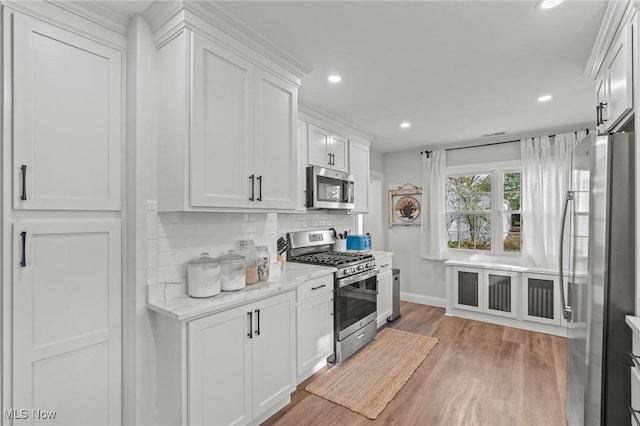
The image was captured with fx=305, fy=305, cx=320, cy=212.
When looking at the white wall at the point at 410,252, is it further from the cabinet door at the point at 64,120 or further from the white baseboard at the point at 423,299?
the cabinet door at the point at 64,120

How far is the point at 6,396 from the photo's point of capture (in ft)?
4.72

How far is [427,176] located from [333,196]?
6.84ft

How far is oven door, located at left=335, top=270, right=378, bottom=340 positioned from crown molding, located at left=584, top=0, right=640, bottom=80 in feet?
8.21

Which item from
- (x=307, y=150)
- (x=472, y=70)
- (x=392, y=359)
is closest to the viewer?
(x=472, y=70)

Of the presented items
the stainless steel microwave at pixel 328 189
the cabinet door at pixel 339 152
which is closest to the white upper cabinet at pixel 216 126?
the stainless steel microwave at pixel 328 189

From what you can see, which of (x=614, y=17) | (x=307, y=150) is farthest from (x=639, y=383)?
(x=307, y=150)

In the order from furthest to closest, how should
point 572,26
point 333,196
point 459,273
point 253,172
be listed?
point 459,273 → point 333,196 → point 253,172 → point 572,26

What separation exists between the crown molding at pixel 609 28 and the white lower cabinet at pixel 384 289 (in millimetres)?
2573

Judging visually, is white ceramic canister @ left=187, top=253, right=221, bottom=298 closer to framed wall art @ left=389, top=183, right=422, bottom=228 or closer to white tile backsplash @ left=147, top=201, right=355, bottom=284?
white tile backsplash @ left=147, top=201, right=355, bottom=284

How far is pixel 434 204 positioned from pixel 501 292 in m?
1.53

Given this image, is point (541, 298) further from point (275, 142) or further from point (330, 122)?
point (275, 142)

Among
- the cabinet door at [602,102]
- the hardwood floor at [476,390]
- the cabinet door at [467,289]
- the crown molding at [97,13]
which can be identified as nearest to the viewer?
the crown molding at [97,13]

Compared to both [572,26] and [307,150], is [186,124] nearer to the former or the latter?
[307,150]

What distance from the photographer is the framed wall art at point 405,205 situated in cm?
509
